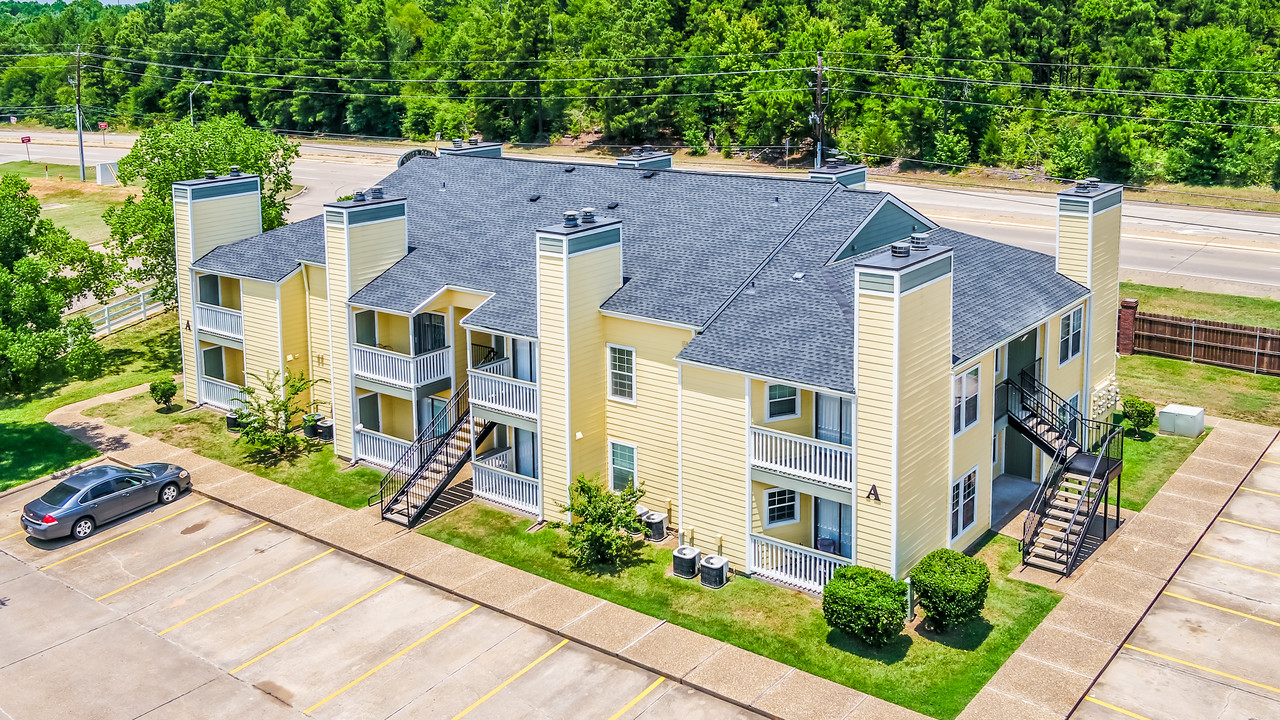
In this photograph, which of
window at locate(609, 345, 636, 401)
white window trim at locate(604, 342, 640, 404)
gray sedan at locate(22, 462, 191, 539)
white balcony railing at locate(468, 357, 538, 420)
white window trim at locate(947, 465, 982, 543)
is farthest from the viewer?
white balcony railing at locate(468, 357, 538, 420)

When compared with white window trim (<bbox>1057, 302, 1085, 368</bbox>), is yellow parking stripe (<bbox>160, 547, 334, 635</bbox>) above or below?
below

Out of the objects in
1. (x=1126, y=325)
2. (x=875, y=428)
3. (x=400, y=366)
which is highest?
(x=875, y=428)

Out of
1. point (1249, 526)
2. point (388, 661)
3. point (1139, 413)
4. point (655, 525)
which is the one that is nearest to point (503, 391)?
point (655, 525)

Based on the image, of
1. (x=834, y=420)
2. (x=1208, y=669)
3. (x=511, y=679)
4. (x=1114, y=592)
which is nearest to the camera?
(x=1208, y=669)

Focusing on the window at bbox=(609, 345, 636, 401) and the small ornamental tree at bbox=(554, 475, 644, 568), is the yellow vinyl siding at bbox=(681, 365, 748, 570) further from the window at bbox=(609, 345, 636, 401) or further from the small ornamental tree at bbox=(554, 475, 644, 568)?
the window at bbox=(609, 345, 636, 401)

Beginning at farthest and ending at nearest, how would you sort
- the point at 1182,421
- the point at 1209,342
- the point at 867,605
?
the point at 1209,342, the point at 1182,421, the point at 867,605

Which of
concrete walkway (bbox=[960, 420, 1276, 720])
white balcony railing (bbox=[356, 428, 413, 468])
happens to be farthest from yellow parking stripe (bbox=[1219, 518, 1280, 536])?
white balcony railing (bbox=[356, 428, 413, 468])

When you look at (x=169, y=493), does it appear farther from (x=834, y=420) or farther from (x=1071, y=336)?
(x=1071, y=336)
